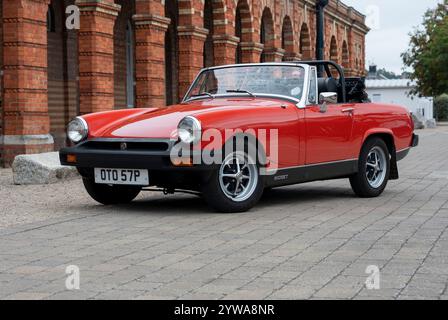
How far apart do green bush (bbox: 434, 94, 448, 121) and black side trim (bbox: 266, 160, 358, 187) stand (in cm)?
8653

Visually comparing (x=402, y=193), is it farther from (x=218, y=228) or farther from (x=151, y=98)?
(x=151, y=98)

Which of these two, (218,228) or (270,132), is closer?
(218,228)

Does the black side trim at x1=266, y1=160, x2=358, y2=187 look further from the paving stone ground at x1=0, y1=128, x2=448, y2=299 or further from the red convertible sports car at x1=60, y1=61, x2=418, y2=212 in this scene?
the paving stone ground at x1=0, y1=128, x2=448, y2=299

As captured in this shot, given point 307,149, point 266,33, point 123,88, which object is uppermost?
point 266,33

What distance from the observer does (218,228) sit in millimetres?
6746

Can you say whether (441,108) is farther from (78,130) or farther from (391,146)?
(78,130)

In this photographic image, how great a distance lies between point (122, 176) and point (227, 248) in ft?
7.23

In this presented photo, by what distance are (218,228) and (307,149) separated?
1977 millimetres

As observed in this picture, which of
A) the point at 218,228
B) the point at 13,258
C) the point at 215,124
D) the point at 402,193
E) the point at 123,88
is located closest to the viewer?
the point at 13,258

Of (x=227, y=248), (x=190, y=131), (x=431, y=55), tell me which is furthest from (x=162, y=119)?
(x=431, y=55)

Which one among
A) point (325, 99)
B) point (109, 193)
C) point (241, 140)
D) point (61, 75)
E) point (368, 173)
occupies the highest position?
point (61, 75)

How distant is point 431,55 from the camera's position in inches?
2352

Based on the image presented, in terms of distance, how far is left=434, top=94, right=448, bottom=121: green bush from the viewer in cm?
9244
